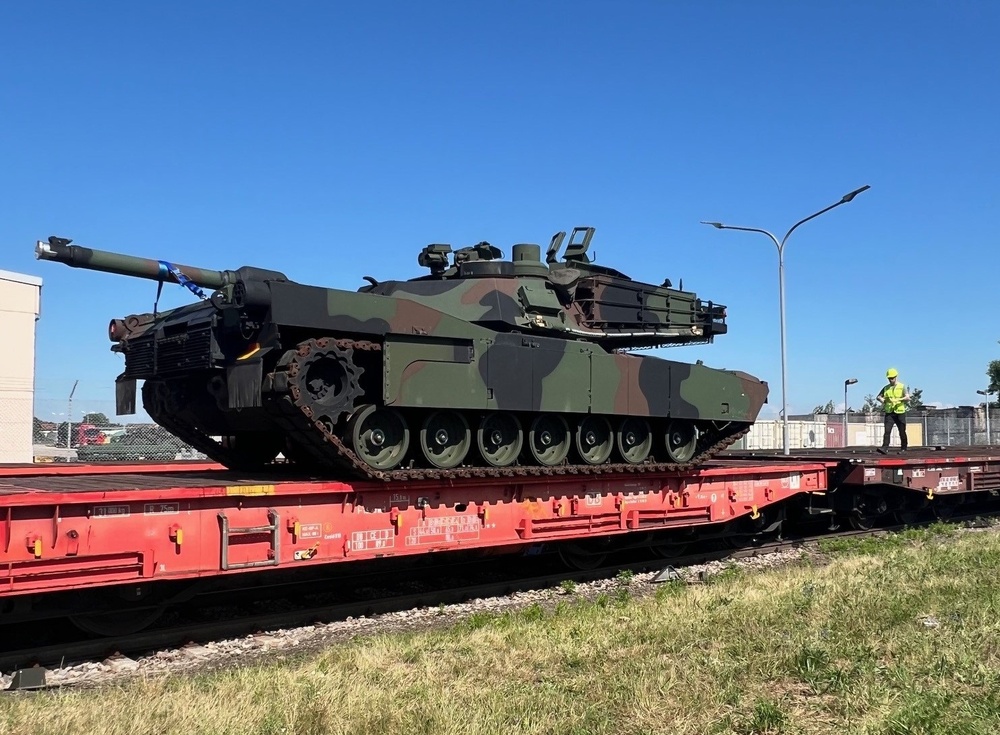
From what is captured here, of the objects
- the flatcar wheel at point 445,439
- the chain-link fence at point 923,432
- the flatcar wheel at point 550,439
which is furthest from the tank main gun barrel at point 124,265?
the chain-link fence at point 923,432

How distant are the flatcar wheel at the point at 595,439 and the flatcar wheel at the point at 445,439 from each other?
1926mm

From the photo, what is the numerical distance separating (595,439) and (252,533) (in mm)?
5086

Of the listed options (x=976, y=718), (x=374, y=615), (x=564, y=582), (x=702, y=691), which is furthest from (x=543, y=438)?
(x=976, y=718)

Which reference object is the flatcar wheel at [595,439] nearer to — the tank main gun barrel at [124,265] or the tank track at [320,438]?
the tank track at [320,438]

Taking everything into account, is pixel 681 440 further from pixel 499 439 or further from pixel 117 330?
pixel 117 330

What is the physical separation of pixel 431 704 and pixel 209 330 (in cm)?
516

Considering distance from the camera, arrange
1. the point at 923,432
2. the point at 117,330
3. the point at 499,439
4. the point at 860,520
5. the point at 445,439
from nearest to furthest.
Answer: the point at 445,439
the point at 499,439
the point at 117,330
the point at 860,520
the point at 923,432

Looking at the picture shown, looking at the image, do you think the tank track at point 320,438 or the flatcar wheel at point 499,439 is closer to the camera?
the tank track at point 320,438

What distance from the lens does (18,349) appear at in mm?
21812

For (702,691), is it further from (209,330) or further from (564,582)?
(209,330)

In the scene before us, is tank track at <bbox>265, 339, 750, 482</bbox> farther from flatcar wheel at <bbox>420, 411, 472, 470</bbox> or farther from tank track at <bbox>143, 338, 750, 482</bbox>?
flatcar wheel at <bbox>420, 411, 472, 470</bbox>

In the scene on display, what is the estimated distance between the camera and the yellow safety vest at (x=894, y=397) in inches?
737

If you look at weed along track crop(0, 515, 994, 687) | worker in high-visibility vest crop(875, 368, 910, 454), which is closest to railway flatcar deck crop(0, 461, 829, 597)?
weed along track crop(0, 515, 994, 687)

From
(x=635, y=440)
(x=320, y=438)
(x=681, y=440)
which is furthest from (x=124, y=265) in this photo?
(x=681, y=440)
